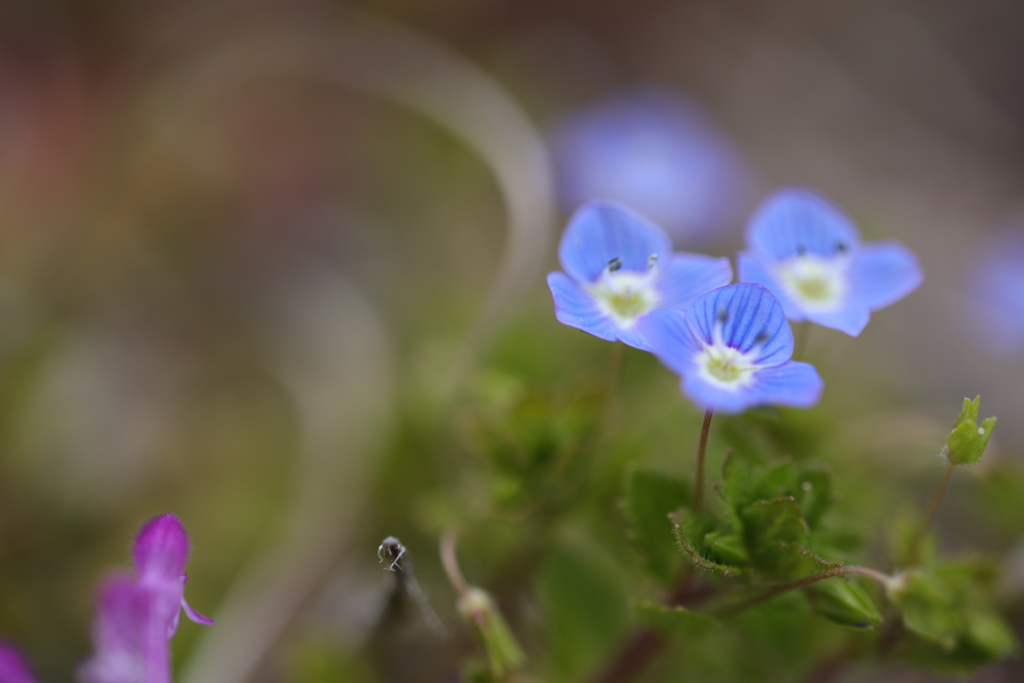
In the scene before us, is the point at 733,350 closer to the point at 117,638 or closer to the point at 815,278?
the point at 815,278

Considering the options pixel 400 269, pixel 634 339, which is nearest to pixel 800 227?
pixel 634 339

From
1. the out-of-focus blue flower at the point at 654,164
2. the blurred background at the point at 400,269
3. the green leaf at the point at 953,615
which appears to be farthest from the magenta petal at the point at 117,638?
the out-of-focus blue flower at the point at 654,164

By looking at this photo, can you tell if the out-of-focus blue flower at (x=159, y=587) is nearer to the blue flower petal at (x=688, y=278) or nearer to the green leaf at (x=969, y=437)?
the blue flower petal at (x=688, y=278)

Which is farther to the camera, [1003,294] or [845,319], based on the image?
[1003,294]

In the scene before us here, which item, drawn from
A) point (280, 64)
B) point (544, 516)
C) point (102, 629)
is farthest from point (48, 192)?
point (544, 516)

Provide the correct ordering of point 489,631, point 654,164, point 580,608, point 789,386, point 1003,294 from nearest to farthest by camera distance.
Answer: point 789,386, point 489,631, point 580,608, point 1003,294, point 654,164
